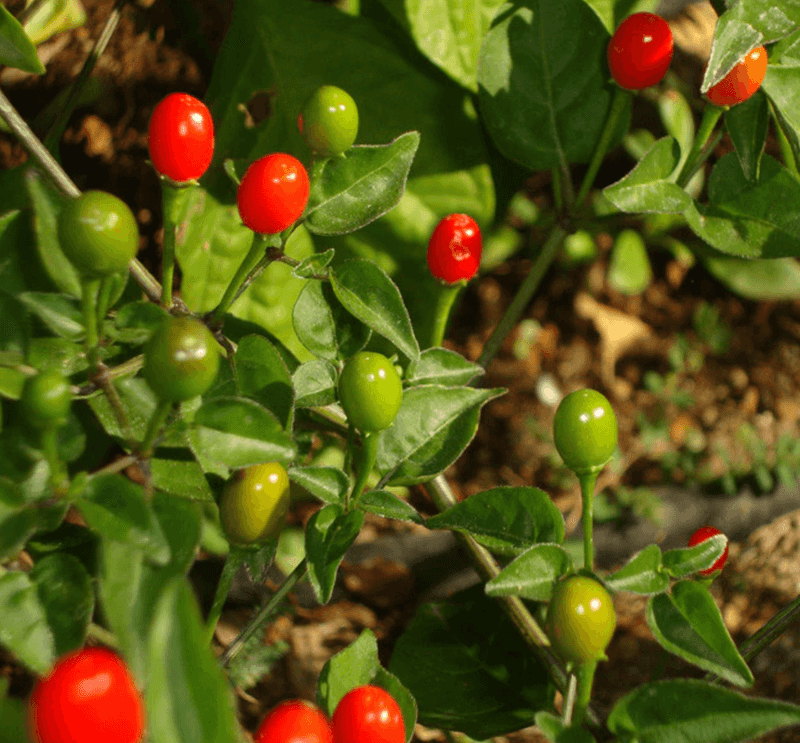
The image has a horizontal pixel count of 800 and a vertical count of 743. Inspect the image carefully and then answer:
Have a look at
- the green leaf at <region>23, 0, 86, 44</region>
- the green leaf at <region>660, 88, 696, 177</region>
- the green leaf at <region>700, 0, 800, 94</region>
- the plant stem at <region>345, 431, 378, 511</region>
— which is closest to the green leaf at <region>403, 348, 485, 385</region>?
the plant stem at <region>345, 431, 378, 511</region>

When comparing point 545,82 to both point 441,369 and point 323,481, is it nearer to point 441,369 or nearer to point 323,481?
point 441,369

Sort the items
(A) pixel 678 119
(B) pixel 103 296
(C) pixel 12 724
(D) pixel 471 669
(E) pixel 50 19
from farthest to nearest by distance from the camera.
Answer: (A) pixel 678 119 < (E) pixel 50 19 < (D) pixel 471 669 < (B) pixel 103 296 < (C) pixel 12 724

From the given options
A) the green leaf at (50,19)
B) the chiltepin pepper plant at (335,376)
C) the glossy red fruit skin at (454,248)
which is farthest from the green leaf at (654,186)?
the green leaf at (50,19)

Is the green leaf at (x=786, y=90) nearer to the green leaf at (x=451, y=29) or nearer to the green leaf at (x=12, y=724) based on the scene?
the green leaf at (x=451, y=29)

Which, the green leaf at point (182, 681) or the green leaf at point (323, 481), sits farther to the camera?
the green leaf at point (323, 481)

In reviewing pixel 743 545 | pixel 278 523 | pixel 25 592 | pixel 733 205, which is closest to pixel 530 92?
pixel 733 205

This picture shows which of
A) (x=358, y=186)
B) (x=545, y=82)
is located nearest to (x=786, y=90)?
(x=545, y=82)

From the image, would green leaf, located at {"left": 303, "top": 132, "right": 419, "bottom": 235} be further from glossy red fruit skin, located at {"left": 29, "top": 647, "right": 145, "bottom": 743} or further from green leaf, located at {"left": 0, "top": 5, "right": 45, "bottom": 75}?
glossy red fruit skin, located at {"left": 29, "top": 647, "right": 145, "bottom": 743}
